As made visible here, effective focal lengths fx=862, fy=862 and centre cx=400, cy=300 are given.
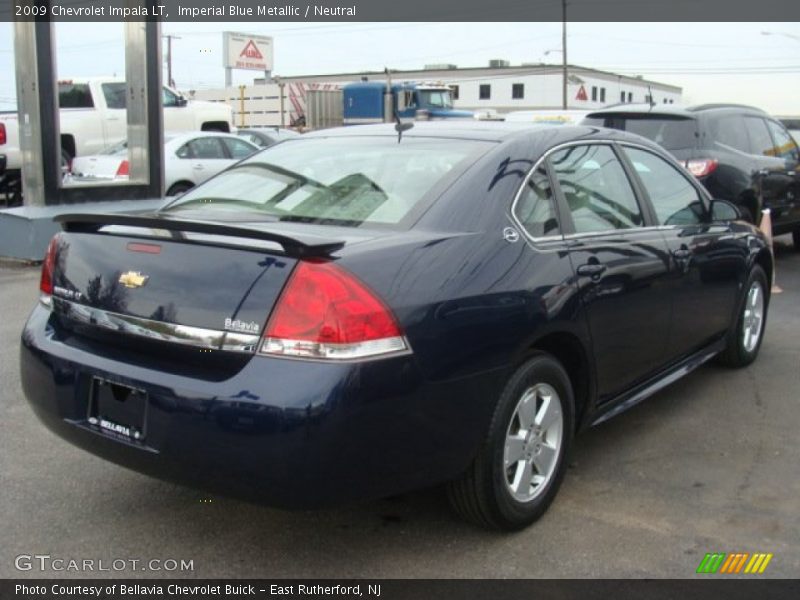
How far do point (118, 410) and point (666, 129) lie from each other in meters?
7.56

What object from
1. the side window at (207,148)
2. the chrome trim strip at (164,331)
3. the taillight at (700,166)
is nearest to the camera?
the chrome trim strip at (164,331)

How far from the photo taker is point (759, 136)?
1005 centimetres

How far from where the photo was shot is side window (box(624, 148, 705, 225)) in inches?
181

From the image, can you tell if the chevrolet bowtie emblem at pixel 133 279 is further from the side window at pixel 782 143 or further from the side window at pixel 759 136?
the side window at pixel 782 143

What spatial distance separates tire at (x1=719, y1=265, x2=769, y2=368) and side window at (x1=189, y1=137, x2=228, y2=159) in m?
10.3

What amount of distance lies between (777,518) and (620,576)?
92cm

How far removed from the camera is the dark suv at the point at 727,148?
904cm

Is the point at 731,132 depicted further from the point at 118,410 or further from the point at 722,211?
the point at 118,410

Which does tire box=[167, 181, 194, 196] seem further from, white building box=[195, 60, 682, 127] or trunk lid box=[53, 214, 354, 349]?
white building box=[195, 60, 682, 127]

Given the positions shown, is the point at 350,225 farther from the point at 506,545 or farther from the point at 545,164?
the point at 506,545

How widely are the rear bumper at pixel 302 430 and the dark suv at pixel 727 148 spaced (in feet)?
21.7

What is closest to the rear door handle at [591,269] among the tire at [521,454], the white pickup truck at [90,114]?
the tire at [521,454]
